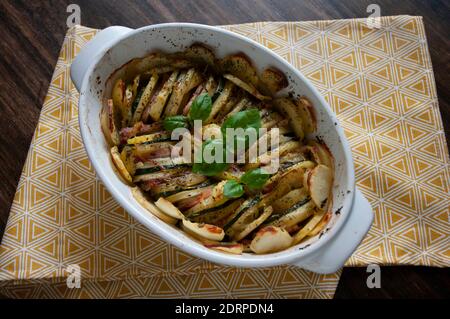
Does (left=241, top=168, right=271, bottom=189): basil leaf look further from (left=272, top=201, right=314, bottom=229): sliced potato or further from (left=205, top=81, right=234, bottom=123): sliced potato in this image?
(left=205, top=81, right=234, bottom=123): sliced potato

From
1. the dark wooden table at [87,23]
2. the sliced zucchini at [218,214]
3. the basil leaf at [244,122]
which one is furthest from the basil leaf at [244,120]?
the dark wooden table at [87,23]

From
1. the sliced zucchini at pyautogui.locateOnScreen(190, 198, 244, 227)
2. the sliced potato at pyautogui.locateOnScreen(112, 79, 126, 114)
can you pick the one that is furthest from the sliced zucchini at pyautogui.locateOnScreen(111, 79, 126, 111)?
the sliced zucchini at pyautogui.locateOnScreen(190, 198, 244, 227)

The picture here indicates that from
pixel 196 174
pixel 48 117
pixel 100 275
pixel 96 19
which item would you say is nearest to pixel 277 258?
pixel 196 174

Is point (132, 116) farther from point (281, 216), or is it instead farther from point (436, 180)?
point (436, 180)

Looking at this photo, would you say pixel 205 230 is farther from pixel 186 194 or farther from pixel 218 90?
pixel 218 90

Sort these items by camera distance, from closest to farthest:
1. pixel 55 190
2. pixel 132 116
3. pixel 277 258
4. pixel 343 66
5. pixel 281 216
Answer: pixel 277 258, pixel 281 216, pixel 132 116, pixel 55 190, pixel 343 66

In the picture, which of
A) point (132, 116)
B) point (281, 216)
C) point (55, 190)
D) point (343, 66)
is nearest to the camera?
point (281, 216)

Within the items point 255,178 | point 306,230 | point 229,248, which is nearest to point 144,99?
point 255,178
